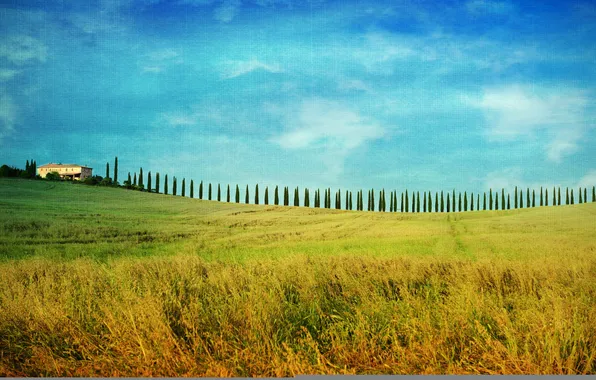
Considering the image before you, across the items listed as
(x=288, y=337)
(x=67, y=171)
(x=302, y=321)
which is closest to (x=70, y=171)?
(x=67, y=171)

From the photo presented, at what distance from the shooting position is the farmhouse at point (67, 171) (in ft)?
135

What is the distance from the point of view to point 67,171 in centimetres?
4269

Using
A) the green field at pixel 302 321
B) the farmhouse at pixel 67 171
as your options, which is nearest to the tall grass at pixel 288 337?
the green field at pixel 302 321

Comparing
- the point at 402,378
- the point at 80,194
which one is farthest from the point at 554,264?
the point at 80,194

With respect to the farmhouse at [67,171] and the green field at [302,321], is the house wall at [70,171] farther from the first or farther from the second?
the green field at [302,321]

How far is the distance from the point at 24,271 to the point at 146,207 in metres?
22.9

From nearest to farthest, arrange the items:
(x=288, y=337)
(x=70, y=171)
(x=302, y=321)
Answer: (x=288, y=337)
(x=302, y=321)
(x=70, y=171)

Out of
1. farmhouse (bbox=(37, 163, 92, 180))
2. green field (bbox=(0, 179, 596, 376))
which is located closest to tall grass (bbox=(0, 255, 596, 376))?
green field (bbox=(0, 179, 596, 376))

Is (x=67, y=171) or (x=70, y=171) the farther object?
(x=70, y=171)

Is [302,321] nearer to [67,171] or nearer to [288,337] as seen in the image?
[288,337]

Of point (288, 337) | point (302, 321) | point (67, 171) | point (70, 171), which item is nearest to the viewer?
point (288, 337)

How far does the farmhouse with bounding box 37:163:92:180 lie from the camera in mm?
41000

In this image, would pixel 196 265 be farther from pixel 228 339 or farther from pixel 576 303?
pixel 576 303

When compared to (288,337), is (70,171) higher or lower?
higher
